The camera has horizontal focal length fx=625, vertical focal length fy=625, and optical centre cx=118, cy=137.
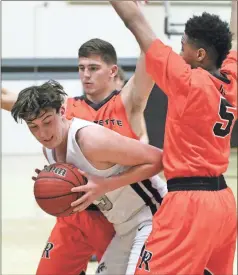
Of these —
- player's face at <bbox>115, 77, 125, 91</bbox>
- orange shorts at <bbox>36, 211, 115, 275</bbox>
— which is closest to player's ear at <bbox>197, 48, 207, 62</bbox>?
orange shorts at <bbox>36, 211, 115, 275</bbox>

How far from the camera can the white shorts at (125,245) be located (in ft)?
11.0

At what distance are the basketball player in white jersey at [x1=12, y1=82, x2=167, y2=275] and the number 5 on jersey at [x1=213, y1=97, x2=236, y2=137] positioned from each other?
1.06 feet

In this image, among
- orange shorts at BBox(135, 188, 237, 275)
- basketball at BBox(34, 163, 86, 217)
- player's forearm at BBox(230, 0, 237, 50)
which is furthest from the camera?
player's forearm at BBox(230, 0, 237, 50)

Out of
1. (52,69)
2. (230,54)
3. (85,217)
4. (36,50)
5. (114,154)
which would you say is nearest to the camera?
(114,154)

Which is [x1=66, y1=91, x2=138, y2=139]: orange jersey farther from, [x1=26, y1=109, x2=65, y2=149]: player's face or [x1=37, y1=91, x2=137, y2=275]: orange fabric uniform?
[x1=26, y1=109, x2=65, y2=149]: player's face

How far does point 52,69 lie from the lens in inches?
394

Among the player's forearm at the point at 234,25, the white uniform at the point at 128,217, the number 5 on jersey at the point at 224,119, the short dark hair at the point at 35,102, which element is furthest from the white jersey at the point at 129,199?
the player's forearm at the point at 234,25

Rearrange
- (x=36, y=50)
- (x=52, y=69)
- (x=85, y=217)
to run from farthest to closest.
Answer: (x=36, y=50), (x=52, y=69), (x=85, y=217)

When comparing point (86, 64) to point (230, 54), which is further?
point (86, 64)

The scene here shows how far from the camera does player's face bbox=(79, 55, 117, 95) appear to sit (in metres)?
3.79

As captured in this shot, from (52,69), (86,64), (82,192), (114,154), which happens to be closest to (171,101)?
(114,154)

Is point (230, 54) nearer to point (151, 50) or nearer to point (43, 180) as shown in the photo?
point (151, 50)

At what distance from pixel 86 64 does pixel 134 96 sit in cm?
39

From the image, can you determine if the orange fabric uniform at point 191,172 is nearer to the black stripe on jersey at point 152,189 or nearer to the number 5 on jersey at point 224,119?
the number 5 on jersey at point 224,119
